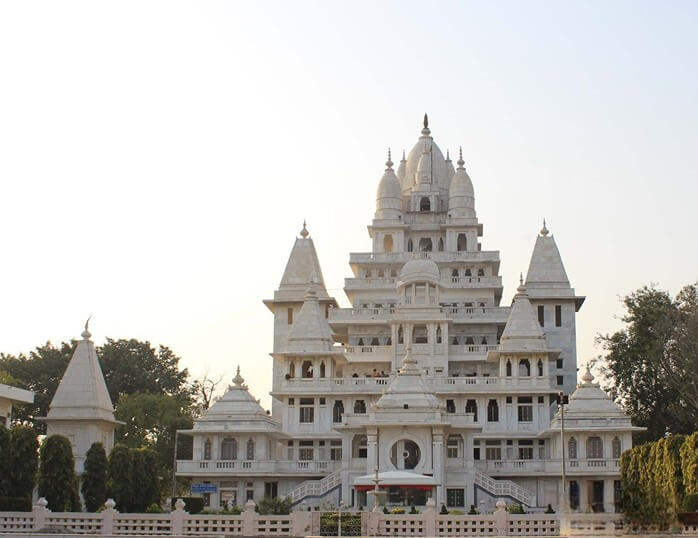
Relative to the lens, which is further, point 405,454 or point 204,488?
point 204,488

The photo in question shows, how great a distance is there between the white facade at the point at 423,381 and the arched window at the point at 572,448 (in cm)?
24

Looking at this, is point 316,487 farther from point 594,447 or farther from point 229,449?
point 594,447

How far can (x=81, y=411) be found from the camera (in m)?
58.8

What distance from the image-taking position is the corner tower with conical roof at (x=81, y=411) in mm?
58594

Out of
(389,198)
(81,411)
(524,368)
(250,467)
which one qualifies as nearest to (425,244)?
(389,198)

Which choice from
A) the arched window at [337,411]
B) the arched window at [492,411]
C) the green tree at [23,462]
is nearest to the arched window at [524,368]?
the arched window at [492,411]

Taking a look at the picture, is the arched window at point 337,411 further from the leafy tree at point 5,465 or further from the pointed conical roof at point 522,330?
the leafy tree at point 5,465

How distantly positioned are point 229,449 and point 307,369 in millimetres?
8051

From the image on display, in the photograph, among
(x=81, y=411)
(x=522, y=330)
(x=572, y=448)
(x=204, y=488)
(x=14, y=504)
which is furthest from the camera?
(x=522, y=330)

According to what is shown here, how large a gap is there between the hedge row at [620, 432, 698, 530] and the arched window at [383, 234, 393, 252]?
96.0 feet

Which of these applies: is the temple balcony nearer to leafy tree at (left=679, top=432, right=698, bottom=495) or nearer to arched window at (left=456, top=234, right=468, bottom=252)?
arched window at (left=456, top=234, right=468, bottom=252)

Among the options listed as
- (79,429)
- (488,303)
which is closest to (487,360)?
(488,303)

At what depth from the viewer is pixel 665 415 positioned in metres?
71.1

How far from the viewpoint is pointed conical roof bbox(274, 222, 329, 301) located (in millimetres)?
75938
